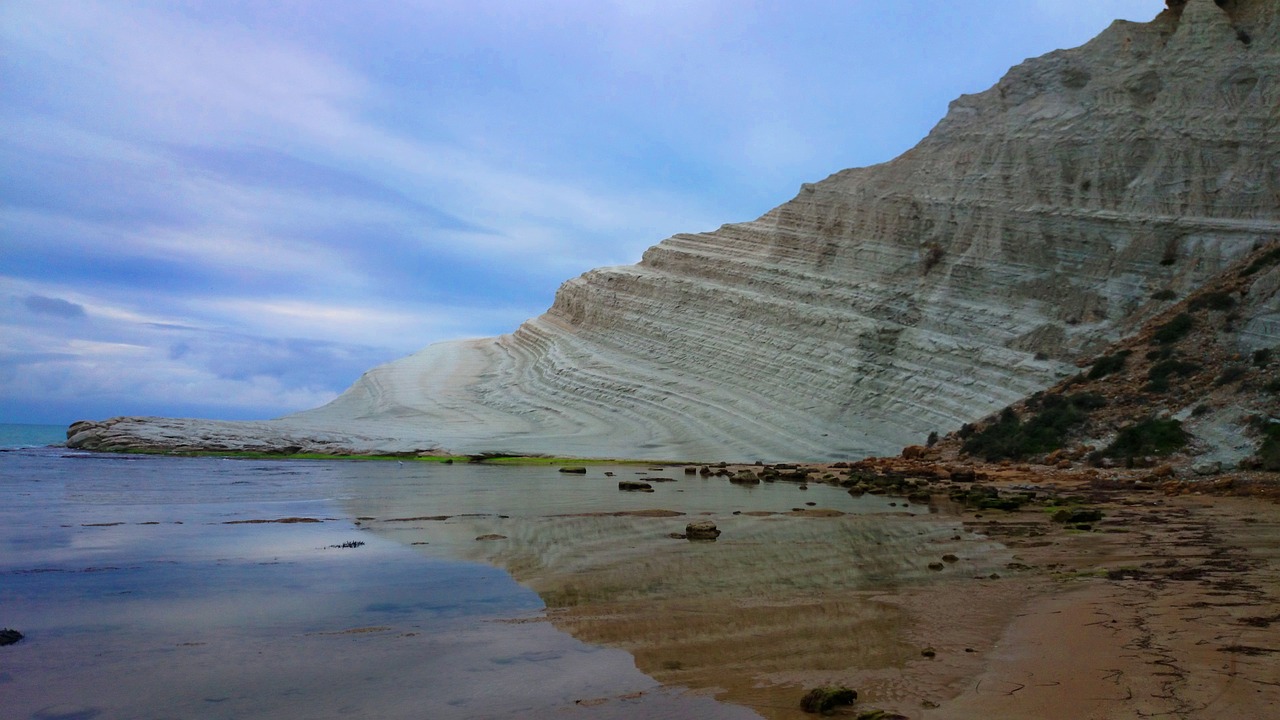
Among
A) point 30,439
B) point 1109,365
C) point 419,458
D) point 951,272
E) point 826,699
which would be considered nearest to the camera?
point 826,699

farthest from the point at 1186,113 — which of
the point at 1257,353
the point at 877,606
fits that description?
the point at 877,606

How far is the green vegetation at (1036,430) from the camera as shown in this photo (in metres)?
24.3

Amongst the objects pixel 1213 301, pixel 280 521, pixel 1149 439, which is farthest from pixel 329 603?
pixel 1213 301

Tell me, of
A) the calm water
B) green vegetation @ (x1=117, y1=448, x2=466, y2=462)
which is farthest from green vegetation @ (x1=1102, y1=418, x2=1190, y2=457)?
green vegetation @ (x1=117, y1=448, x2=466, y2=462)

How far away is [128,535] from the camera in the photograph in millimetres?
9930

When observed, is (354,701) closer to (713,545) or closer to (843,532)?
(713,545)

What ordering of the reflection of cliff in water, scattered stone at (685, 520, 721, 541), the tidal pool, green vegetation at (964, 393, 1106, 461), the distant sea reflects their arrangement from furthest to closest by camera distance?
the distant sea < green vegetation at (964, 393, 1106, 461) < scattered stone at (685, 520, 721, 541) < the reflection of cliff in water < the tidal pool

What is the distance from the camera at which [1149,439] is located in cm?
2084

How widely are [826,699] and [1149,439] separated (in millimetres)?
20798

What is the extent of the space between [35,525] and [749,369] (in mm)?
27673

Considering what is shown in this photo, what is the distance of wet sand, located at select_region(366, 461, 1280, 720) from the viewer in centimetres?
377

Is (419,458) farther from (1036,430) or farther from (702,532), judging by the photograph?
(702,532)

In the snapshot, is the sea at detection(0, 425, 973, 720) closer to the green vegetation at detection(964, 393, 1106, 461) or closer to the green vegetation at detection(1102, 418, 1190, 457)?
the green vegetation at detection(1102, 418, 1190, 457)

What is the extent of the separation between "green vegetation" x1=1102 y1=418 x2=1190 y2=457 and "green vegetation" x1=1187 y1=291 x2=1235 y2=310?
691 cm
